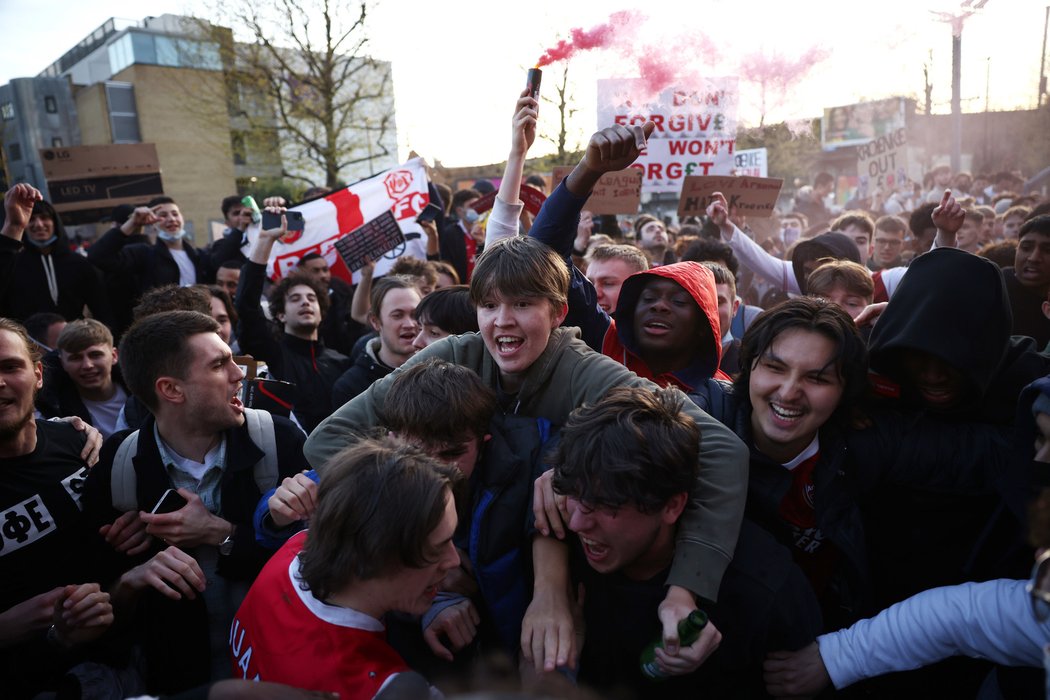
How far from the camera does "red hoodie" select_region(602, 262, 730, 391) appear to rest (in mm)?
2955

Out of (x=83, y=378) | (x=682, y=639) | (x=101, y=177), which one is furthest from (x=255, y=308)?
(x=101, y=177)

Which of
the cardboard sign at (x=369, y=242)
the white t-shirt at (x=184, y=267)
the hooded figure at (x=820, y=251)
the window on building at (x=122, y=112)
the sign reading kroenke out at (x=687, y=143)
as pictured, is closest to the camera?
the hooded figure at (x=820, y=251)

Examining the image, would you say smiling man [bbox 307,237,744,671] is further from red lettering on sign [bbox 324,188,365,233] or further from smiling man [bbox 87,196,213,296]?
red lettering on sign [bbox 324,188,365,233]

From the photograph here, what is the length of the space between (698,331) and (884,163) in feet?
Answer: 31.0

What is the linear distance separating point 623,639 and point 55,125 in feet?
168

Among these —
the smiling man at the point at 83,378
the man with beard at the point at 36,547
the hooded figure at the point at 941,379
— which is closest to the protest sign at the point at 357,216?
the smiling man at the point at 83,378

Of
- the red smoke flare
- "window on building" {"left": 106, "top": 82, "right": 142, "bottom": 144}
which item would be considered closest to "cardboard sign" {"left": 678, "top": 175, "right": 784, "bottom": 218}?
the red smoke flare

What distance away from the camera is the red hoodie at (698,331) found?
296 cm

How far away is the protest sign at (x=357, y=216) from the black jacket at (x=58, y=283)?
5.65 ft

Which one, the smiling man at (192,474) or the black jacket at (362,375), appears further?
the black jacket at (362,375)

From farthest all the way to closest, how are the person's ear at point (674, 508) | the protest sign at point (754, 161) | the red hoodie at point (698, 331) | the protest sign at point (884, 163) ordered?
1. the protest sign at point (754, 161)
2. the protest sign at point (884, 163)
3. the red hoodie at point (698, 331)
4. the person's ear at point (674, 508)

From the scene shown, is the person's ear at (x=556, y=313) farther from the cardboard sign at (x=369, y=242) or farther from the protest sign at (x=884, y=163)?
the protest sign at (x=884, y=163)

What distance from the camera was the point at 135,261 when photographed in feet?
20.5

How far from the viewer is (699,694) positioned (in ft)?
6.39
